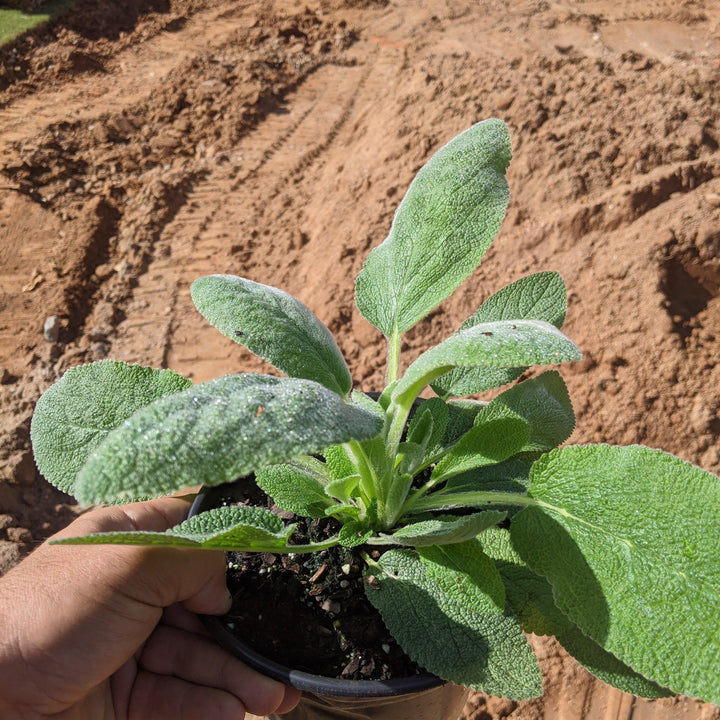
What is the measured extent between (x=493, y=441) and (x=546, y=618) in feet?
0.94

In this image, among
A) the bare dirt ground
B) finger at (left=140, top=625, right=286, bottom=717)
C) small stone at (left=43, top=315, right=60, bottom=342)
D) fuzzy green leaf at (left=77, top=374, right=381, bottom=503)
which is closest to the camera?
fuzzy green leaf at (left=77, top=374, right=381, bottom=503)

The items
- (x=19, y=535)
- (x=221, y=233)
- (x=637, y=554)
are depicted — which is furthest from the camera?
(x=221, y=233)

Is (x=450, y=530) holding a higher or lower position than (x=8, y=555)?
higher

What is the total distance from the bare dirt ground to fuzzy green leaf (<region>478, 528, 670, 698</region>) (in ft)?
2.08

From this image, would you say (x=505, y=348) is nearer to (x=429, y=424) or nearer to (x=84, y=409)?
(x=429, y=424)

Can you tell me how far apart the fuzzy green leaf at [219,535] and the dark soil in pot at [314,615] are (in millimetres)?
204

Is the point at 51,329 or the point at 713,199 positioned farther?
the point at 51,329

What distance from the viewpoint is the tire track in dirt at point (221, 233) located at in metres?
2.37

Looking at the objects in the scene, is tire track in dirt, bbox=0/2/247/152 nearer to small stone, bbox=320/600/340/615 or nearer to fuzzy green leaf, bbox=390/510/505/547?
small stone, bbox=320/600/340/615

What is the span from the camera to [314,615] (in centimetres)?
108

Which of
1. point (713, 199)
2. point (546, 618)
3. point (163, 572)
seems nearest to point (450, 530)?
point (546, 618)

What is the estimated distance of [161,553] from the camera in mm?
1036

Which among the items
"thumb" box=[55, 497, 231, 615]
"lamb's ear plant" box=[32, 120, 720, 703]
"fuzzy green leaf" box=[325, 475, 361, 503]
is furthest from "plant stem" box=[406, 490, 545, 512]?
"thumb" box=[55, 497, 231, 615]

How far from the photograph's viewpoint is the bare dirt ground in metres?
1.86
